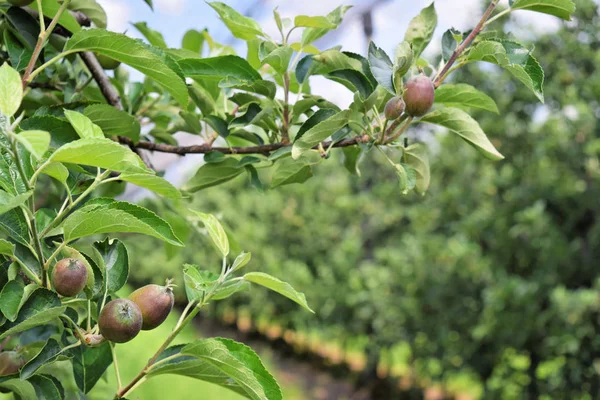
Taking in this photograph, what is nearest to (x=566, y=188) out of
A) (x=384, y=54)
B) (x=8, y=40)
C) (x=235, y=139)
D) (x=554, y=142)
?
(x=554, y=142)

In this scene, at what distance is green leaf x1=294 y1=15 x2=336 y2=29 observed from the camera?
72cm

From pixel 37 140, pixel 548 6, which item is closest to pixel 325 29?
pixel 548 6

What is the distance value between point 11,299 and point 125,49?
0.80 ft

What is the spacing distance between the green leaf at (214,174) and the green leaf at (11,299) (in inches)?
12.8

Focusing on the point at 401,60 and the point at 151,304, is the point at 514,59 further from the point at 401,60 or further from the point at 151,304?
the point at 151,304

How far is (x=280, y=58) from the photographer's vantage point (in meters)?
0.71

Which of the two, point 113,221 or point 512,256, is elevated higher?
point 113,221

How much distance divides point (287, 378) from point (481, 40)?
193 inches

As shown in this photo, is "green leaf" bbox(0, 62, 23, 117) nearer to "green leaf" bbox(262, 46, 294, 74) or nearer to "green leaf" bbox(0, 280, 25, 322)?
"green leaf" bbox(0, 280, 25, 322)

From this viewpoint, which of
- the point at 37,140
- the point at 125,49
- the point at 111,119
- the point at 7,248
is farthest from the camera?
the point at 111,119

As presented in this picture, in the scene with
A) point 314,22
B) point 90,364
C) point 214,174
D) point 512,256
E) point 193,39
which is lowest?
point 512,256

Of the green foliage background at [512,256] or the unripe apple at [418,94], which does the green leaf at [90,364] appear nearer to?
the unripe apple at [418,94]

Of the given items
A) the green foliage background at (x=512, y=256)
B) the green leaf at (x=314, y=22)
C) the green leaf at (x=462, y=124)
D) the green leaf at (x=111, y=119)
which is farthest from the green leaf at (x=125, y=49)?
the green foliage background at (x=512, y=256)

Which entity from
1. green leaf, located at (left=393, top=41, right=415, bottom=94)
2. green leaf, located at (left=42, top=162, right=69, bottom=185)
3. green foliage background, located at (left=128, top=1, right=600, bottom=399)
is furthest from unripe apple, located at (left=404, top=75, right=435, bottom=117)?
green foliage background, located at (left=128, top=1, right=600, bottom=399)
